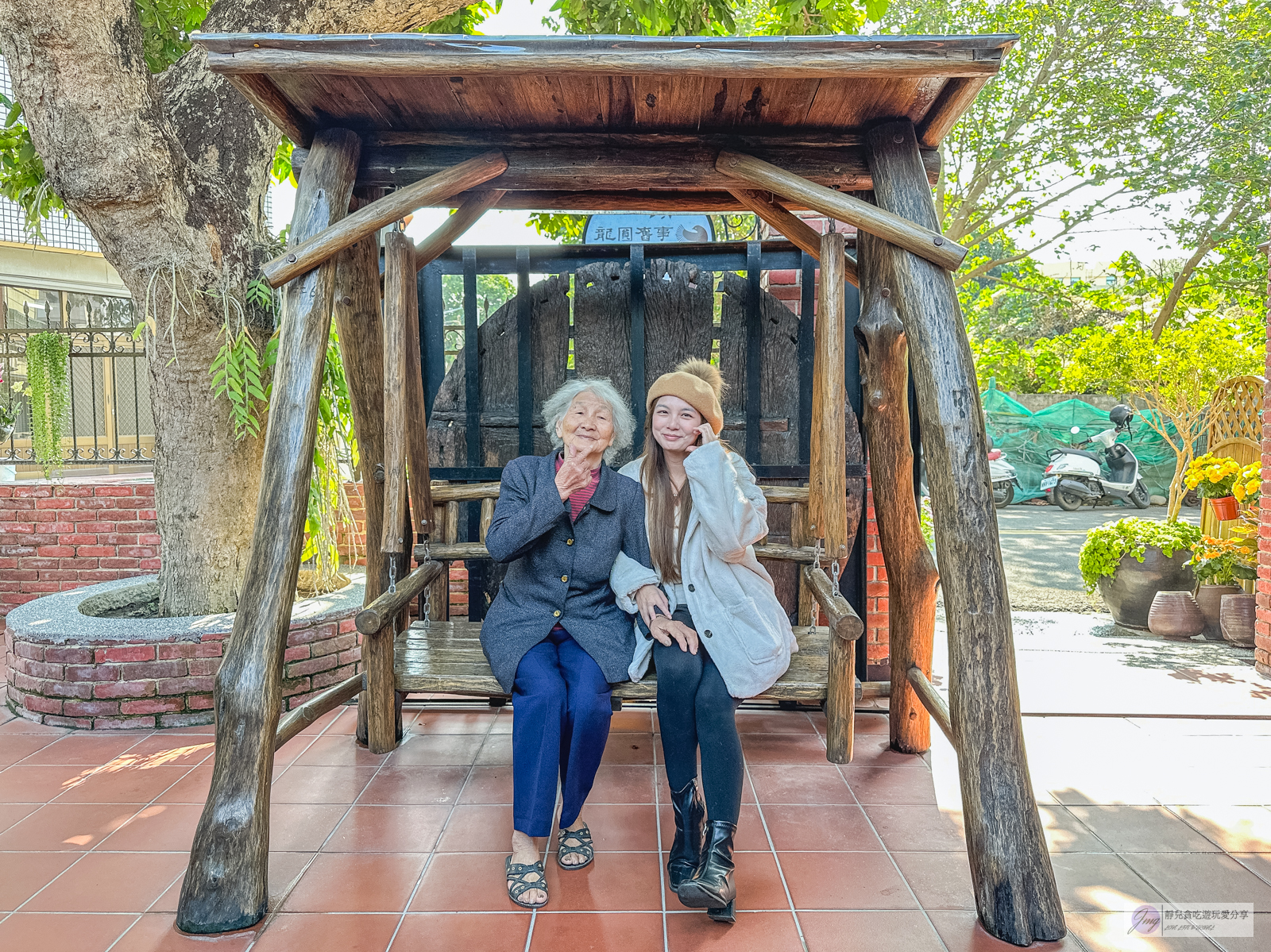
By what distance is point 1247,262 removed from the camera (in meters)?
12.7

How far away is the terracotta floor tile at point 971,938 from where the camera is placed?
7.00 ft

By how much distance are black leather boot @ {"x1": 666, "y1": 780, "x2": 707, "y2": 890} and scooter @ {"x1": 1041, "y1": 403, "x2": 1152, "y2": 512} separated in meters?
14.5

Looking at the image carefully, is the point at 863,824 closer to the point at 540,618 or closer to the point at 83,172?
the point at 540,618

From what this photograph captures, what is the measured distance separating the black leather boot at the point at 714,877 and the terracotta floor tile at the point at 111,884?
1.42m

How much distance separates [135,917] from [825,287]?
9.09 feet

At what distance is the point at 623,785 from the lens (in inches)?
124

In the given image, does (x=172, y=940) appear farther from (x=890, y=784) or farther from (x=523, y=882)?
(x=890, y=784)

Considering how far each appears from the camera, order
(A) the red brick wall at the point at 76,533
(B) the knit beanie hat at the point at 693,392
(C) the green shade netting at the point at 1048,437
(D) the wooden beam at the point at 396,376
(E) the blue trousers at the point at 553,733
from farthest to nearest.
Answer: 1. (C) the green shade netting at the point at 1048,437
2. (A) the red brick wall at the point at 76,533
3. (D) the wooden beam at the point at 396,376
4. (B) the knit beanie hat at the point at 693,392
5. (E) the blue trousers at the point at 553,733

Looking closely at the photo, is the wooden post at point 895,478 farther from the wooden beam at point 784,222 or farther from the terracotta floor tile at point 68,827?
the terracotta floor tile at point 68,827

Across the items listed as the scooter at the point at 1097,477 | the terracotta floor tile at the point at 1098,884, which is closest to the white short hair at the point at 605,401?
the terracotta floor tile at the point at 1098,884

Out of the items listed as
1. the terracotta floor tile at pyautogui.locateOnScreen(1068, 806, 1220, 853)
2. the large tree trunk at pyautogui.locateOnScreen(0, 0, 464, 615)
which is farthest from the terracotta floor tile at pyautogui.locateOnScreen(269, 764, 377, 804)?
the terracotta floor tile at pyautogui.locateOnScreen(1068, 806, 1220, 853)

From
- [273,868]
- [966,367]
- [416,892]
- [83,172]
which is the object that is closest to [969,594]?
[966,367]

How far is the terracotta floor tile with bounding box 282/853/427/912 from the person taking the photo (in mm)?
2320

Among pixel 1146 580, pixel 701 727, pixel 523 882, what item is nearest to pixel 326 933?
pixel 523 882
